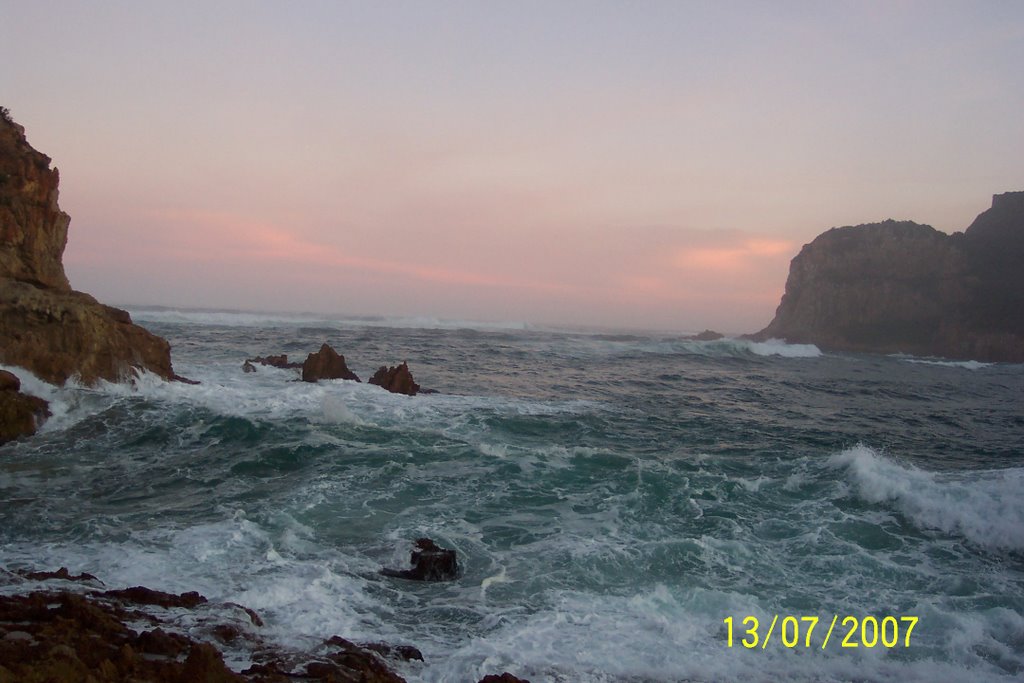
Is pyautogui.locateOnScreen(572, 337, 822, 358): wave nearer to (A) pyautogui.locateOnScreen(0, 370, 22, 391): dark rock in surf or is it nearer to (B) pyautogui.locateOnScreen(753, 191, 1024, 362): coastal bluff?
(B) pyautogui.locateOnScreen(753, 191, 1024, 362): coastal bluff

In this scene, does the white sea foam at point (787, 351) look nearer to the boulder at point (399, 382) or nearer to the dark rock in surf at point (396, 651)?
the boulder at point (399, 382)

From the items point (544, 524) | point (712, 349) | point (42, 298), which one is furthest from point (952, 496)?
point (712, 349)

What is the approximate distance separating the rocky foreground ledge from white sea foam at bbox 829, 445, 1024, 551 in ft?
26.4

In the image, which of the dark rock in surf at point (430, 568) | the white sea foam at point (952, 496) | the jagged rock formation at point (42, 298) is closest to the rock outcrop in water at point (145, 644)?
the dark rock in surf at point (430, 568)

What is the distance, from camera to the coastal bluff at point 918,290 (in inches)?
2436

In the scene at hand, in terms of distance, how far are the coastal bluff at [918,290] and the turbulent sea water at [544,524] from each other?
181ft

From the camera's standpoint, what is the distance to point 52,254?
50.5ft

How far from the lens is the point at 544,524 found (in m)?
8.98

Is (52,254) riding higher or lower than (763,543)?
higher

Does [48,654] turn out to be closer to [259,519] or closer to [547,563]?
[259,519]

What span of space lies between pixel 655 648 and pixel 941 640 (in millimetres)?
2985

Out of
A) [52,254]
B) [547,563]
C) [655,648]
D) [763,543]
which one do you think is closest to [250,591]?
[547,563]

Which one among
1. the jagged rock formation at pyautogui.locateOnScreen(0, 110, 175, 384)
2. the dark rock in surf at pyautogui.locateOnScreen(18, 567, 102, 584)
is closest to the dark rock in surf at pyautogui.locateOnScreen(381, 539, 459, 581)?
the dark rock in surf at pyautogui.locateOnScreen(18, 567, 102, 584)

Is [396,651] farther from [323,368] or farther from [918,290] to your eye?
[918,290]
